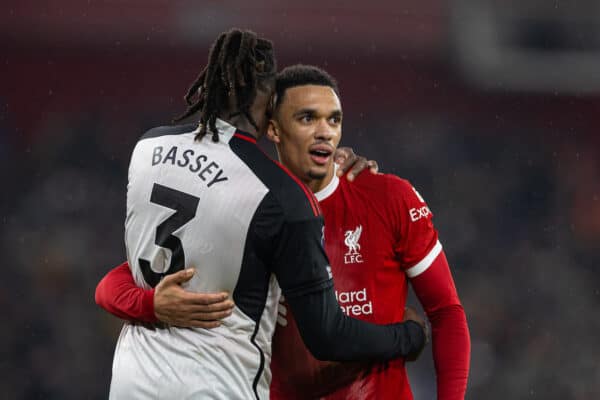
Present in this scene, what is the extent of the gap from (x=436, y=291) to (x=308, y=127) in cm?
69

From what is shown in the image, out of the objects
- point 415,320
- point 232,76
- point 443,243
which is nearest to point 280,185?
point 232,76

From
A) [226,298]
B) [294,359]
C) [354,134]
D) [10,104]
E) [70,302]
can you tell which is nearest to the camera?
[226,298]

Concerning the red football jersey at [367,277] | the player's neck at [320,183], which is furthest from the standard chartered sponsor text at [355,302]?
the player's neck at [320,183]

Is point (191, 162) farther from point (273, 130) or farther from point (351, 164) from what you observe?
point (351, 164)

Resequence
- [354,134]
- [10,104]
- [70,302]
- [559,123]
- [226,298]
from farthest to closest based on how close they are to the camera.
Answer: [559,123], [354,134], [10,104], [70,302], [226,298]

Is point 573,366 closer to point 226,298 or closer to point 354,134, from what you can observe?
point 354,134

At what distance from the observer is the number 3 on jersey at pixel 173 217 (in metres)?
2.31

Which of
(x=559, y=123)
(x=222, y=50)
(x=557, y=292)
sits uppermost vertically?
(x=222, y=50)

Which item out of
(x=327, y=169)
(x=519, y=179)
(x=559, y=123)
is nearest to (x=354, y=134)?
(x=519, y=179)

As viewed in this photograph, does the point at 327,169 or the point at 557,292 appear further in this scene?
the point at 557,292

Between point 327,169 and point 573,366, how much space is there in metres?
4.94

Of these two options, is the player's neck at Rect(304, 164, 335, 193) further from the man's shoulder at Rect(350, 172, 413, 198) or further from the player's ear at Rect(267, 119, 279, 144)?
the player's ear at Rect(267, 119, 279, 144)

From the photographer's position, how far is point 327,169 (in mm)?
2838

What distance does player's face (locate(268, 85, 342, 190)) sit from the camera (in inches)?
109
